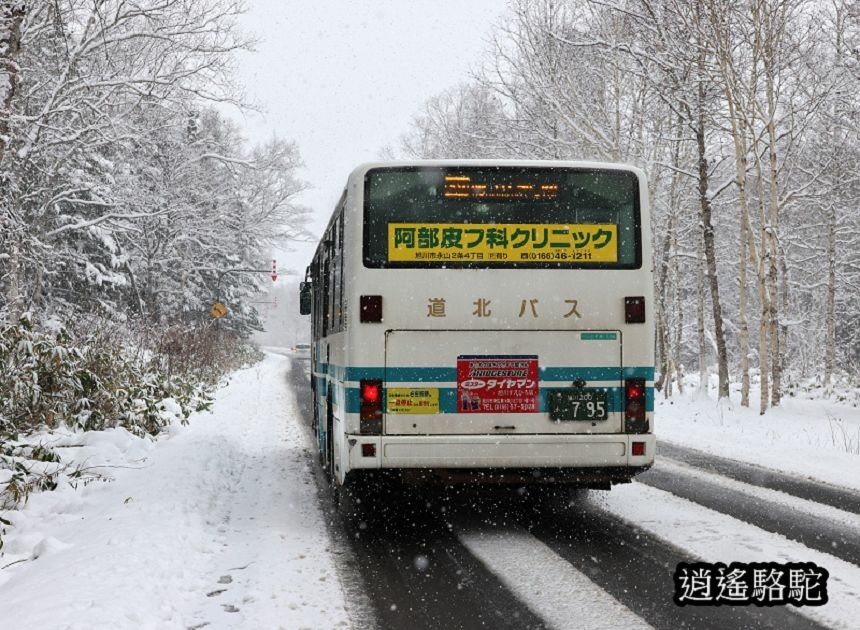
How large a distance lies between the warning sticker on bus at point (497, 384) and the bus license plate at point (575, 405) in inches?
6.6

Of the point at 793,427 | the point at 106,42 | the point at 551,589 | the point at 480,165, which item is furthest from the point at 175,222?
the point at 551,589

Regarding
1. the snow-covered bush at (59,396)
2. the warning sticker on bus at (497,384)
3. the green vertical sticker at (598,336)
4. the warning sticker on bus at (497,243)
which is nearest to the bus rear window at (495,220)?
the warning sticker on bus at (497,243)

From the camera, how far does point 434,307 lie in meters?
6.23

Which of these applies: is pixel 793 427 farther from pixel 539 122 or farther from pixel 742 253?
pixel 539 122

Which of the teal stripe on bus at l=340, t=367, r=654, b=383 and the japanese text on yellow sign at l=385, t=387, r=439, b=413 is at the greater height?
the teal stripe on bus at l=340, t=367, r=654, b=383

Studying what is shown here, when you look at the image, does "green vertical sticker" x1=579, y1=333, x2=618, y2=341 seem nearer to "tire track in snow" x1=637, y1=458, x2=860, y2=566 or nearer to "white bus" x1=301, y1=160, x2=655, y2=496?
"white bus" x1=301, y1=160, x2=655, y2=496

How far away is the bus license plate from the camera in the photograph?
6277mm

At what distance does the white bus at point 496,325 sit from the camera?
6.18 meters

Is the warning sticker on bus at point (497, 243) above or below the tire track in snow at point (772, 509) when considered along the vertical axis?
above

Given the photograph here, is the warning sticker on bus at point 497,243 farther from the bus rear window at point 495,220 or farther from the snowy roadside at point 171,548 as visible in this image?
the snowy roadside at point 171,548

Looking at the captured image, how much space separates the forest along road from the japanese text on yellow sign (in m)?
1.12

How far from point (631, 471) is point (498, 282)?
1970 mm

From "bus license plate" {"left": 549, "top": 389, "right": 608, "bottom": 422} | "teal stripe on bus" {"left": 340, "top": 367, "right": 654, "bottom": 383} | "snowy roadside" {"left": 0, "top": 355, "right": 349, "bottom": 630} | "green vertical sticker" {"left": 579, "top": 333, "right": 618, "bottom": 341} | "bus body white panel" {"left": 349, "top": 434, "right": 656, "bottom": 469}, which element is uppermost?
"green vertical sticker" {"left": 579, "top": 333, "right": 618, "bottom": 341}

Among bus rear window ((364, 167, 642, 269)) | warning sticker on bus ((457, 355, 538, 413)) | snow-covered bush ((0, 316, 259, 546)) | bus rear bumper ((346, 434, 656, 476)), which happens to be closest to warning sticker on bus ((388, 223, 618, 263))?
bus rear window ((364, 167, 642, 269))
